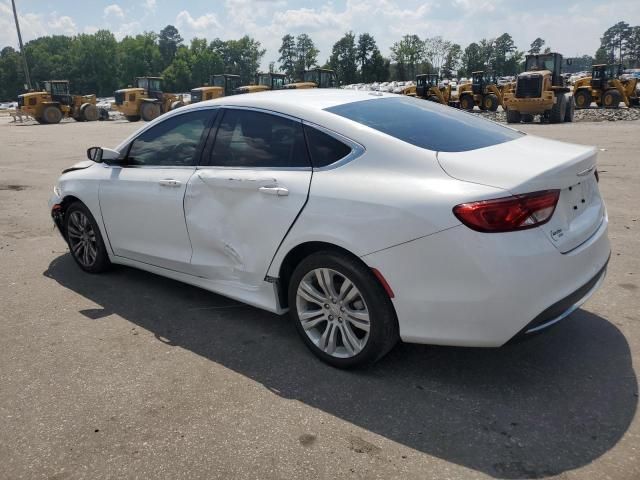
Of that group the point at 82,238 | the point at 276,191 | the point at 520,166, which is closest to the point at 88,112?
the point at 82,238

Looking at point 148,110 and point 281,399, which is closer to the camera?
point 281,399

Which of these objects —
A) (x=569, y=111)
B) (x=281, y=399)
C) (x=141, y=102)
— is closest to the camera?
(x=281, y=399)

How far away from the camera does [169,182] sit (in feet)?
13.2

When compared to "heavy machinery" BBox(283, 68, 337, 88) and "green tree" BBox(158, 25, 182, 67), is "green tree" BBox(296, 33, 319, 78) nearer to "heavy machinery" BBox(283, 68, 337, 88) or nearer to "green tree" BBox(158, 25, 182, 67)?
"green tree" BBox(158, 25, 182, 67)

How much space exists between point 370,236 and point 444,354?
1.04 meters

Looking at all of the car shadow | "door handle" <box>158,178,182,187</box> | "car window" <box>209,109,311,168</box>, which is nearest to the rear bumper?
the car shadow

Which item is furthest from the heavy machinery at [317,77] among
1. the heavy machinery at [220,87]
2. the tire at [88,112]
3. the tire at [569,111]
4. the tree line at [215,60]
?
the tree line at [215,60]

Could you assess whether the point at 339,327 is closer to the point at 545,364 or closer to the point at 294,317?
the point at 294,317

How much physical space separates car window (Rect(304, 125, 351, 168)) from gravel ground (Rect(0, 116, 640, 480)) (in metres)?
1.23

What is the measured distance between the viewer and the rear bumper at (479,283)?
8.54 feet

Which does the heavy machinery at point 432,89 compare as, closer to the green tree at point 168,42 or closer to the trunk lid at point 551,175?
the trunk lid at point 551,175

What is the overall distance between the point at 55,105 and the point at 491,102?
27.1 meters

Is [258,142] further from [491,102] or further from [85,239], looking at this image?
[491,102]

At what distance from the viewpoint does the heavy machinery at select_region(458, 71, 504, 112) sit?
97.5 ft
